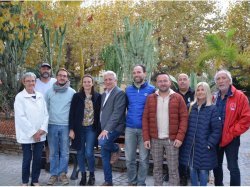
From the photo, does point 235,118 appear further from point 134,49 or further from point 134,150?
point 134,49

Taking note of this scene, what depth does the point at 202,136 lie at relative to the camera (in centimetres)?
477

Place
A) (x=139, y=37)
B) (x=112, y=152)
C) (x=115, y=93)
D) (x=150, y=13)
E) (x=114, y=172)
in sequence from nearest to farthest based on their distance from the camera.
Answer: (x=115, y=93)
(x=112, y=152)
(x=114, y=172)
(x=139, y=37)
(x=150, y=13)

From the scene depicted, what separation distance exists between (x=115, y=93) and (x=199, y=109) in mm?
1315

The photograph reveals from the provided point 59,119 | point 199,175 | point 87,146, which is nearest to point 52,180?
point 87,146

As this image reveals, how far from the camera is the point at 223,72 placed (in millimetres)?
4949

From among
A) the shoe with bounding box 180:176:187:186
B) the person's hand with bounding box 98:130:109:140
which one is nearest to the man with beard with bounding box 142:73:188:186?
the person's hand with bounding box 98:130:109:140

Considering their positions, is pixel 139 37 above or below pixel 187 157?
above

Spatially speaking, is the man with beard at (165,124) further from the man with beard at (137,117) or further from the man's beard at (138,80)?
the man's beard at (138,80)

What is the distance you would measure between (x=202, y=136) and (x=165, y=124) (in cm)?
54

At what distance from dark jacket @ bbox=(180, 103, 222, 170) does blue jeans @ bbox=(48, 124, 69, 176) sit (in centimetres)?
202

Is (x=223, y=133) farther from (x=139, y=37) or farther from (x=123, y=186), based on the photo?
(x=139, y=37)

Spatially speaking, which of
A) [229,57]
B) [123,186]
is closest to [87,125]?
[123,186]

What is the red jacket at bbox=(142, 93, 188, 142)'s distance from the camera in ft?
16.1

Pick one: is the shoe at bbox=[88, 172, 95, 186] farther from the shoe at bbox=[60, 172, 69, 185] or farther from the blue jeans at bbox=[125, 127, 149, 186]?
the blue jeans at bbox=[125, 127, 149, 186]
